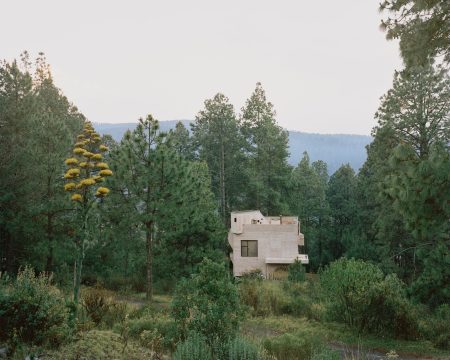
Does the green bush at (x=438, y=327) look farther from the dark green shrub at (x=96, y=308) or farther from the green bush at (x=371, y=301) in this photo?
the dark green shrub at (x=96, y=308)

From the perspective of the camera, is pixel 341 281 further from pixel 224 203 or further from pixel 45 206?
pixel 224 203

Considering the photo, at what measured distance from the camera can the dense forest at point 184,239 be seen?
26.2 feet

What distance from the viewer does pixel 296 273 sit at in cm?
2855

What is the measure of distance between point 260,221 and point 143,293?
12830mm

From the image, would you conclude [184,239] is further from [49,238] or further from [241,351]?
[241,351]

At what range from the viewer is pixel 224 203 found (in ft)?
148

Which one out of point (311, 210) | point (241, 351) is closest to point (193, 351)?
point (241, 351)

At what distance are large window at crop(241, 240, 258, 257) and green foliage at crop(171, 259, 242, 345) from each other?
24184 mm

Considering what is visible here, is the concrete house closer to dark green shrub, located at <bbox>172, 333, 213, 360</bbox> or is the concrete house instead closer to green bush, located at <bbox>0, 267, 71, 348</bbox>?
green bush, located at <bbox>0, 267, 71, 348</bbox>

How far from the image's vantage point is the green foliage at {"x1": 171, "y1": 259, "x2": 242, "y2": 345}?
25.4 feet

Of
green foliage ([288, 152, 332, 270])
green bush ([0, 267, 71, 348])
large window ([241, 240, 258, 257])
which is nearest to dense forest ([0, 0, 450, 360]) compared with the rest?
green bush ([0, 267, 71, 348])

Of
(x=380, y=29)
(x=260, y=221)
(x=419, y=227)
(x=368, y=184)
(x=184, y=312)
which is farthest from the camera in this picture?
(x=368, y=184)

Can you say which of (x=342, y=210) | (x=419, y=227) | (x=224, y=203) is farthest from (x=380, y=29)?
(x=342, y=210)

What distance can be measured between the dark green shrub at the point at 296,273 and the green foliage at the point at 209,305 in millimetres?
19452
